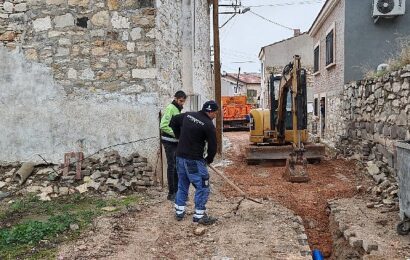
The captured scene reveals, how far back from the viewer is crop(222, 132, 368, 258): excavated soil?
6562mm

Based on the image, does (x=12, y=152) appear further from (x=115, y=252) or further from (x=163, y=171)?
(x=115, y=252)

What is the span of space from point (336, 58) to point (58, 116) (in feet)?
31.6

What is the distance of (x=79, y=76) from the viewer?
310 inches

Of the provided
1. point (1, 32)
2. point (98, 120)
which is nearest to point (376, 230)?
point (98, 120)

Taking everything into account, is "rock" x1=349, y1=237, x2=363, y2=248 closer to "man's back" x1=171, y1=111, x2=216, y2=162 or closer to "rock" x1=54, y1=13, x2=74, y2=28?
"man's back" x1=171, y1=111, x2=216, y2=162

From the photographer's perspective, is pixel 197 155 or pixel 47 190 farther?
pixel 47 190

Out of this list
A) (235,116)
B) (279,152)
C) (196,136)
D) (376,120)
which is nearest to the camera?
(196,136)

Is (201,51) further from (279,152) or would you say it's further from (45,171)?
Answer: (45,171)

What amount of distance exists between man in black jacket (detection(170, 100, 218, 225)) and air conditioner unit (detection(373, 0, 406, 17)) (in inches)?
350

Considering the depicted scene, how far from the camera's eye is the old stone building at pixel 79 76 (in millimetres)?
7793

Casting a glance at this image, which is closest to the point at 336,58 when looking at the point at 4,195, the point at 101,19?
the point at 101,19

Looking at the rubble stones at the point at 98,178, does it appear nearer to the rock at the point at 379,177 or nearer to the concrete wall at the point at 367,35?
the rock at the point at 379,177

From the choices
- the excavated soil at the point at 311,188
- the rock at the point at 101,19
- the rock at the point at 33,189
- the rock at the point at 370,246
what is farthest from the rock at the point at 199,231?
the rock at the point at 101,19

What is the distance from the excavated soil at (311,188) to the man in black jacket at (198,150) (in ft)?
5.35
